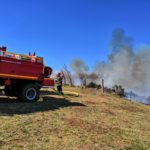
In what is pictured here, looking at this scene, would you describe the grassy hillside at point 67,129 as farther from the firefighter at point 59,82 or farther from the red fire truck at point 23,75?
the firefighter at point 59,82

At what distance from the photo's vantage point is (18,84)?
15.2m

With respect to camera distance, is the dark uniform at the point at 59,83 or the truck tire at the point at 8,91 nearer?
the truck tire at the point at 8,91

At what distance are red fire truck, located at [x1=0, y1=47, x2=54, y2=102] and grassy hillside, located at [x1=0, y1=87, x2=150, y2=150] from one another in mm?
1389

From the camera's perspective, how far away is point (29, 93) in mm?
15328

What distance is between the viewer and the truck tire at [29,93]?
15.0 meters

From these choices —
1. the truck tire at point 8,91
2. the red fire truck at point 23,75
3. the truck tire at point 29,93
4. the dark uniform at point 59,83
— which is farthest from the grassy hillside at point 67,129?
the dark uniform at point 59,83

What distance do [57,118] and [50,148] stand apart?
3.35 meters

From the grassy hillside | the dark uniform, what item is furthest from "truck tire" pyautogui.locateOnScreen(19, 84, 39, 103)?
the dark uniform

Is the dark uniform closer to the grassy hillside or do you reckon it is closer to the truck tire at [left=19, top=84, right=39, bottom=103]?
the truck tire at [left=19, top=84, right=39, bottom=103]

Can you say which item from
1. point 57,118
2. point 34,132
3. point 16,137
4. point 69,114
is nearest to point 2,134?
point 16,137

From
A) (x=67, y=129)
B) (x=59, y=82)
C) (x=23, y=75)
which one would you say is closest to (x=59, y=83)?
(x=59, y=82)

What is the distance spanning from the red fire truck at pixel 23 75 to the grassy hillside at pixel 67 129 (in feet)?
4.56

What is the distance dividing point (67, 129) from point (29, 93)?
5.37m

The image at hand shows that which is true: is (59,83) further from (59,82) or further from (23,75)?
(23,75)
